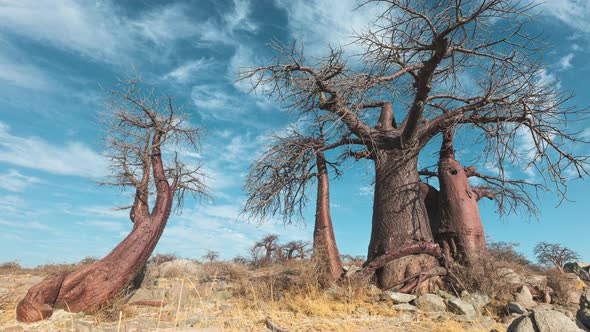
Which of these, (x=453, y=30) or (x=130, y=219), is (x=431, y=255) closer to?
(x=453, y=30)

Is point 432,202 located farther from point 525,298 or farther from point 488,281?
point 525,298

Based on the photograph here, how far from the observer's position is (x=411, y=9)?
607 cm

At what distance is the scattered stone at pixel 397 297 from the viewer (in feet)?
20.2

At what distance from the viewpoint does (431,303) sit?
19.5 feet

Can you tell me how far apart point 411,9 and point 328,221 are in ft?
14.3

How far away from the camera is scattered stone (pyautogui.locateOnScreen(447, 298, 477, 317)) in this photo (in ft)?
18.3

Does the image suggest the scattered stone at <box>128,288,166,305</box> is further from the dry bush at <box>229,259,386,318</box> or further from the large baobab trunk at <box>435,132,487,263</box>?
the large baobab trunk at <box>435,132,487,263</box>

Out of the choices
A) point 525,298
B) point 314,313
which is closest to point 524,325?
point 314,313

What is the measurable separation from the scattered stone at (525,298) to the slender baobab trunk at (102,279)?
654 centimetres

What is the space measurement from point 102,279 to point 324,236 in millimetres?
4184

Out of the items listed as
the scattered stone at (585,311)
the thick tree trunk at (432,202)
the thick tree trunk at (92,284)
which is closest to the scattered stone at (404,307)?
the scattered stone at (585,311)

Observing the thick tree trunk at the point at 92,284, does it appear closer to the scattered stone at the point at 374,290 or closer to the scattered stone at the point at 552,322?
the scattered stone at the point at 374,290

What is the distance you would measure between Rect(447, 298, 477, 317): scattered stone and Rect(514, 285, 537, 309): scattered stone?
1218mm

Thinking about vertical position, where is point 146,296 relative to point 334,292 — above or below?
below
